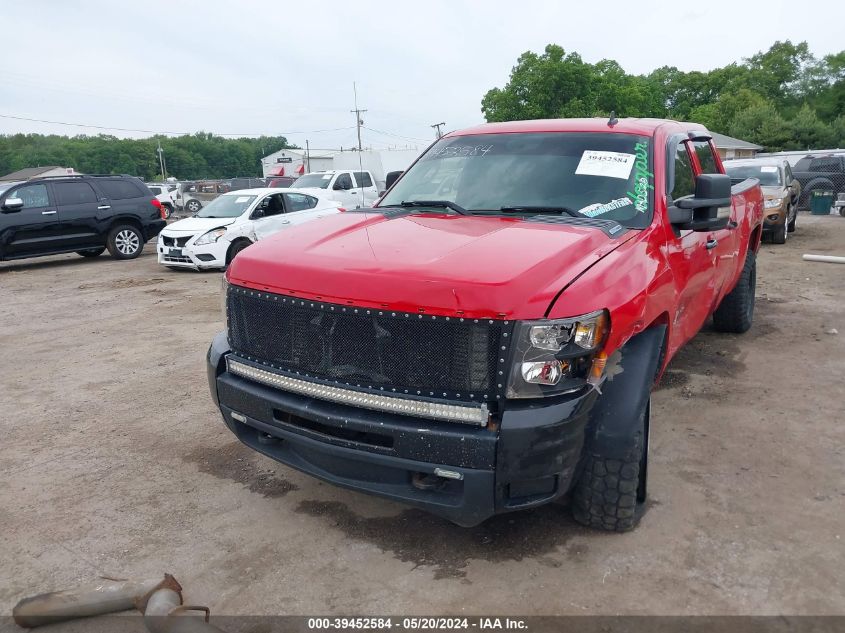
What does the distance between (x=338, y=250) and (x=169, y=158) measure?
11498cm

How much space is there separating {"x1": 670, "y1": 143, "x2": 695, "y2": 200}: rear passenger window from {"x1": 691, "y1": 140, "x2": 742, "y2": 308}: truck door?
0.79 ft

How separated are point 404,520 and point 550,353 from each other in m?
1.31

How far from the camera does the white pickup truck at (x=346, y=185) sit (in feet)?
61.9

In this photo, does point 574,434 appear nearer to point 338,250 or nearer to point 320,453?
point 320,453

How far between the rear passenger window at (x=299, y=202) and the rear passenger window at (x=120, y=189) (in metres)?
3.97

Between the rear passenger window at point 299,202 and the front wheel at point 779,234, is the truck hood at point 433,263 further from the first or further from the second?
the front wheel at point 779,234

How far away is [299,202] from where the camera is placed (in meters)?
13.0

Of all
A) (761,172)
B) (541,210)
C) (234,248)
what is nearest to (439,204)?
(541,210)

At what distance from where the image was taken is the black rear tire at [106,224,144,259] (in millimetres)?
14245

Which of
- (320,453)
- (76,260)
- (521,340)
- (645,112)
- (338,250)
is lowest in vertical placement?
(76,260)

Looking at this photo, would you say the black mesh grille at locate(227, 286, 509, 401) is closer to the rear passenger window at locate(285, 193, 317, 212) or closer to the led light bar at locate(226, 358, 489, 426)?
the led light bar at locate(226, 358, 489, 426)

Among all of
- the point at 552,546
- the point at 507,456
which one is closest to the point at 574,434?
the point at 507,456

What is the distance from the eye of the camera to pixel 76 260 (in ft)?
48.9

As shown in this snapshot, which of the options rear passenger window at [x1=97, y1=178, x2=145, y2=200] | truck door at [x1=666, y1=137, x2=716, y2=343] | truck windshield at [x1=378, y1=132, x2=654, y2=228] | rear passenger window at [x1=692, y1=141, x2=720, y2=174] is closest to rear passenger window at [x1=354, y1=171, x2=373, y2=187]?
rear passenger window at [x1=97, y1=178, x2=145, y2=200]
